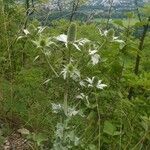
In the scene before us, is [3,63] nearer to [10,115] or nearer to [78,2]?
[10,115]

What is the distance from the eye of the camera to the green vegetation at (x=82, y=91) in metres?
3.50

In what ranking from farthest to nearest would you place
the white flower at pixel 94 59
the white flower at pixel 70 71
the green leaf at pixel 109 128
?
1. the green leaf at pixel 109 128
2. the white flower at pixel 94 59
3. the white flower at pixel 70 71

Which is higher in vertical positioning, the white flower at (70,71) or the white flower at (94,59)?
the white flower at (94,59)

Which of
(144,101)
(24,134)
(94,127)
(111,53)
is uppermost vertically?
(111,53)

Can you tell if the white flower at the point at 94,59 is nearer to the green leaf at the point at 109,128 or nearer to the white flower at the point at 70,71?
the white flower at the point at 70,71

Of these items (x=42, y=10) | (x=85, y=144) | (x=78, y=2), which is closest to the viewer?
(x=85, y=144)

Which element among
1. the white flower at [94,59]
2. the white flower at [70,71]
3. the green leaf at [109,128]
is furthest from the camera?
the green leaf at [109,128]

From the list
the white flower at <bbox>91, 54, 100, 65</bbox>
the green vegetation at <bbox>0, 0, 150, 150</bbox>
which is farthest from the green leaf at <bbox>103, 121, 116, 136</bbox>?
the white flower at <bbox>91, 54, 100, 65</bbox>

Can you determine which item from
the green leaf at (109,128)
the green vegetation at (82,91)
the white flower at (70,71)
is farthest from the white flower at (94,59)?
the green leaf at (109,128)

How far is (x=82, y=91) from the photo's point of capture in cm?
421

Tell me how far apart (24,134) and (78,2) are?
10.3 ft

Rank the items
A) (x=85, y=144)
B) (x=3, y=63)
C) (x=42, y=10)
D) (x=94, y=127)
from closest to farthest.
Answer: (x=85, y=144)
(x=94, y=127)
(x=3, y=63)
(x=42, y=10)

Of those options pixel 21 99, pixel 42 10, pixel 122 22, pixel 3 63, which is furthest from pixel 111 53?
pixel 42 10

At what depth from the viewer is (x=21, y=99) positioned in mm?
4961
